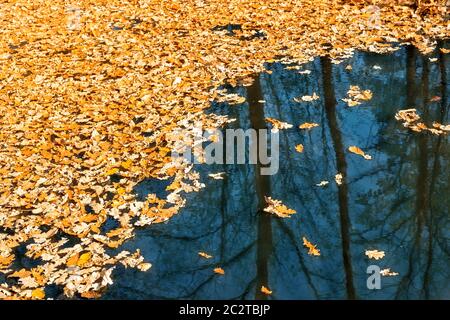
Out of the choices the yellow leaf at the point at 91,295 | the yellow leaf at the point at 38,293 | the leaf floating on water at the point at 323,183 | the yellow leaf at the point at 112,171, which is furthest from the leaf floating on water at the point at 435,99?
the yellow leaf at the point at 38,293

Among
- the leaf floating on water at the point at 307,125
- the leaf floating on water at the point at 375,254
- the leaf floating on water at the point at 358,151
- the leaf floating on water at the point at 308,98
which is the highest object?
the leaf floating on water at the point at 308,98

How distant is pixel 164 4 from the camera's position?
1313cm

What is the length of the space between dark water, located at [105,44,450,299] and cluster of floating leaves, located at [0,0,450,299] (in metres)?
0.35

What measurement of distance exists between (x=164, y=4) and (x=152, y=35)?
2586mm

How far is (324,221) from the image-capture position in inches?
206

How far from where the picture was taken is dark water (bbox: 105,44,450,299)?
4.59 m

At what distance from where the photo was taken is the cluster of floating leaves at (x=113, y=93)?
5.41 meters

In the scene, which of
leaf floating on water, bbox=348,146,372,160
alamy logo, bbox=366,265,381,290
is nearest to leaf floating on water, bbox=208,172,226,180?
leaf floating on water, bbox=348,146,372,160

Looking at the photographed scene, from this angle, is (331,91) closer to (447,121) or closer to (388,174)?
(447,121)

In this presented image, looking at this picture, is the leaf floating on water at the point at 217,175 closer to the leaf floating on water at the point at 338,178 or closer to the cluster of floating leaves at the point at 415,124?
the leaf floating on water at the point at 338,178

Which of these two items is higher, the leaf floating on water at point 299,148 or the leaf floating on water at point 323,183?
the leaf floating on water at point 299,148

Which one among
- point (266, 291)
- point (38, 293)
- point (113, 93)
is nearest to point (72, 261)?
point (38, 293)

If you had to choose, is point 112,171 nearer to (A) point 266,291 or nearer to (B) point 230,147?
(B) point 230,147

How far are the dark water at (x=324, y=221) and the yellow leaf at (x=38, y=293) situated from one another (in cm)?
70
